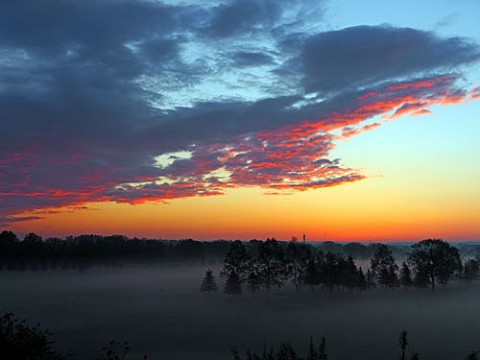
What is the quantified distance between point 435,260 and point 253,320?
5397 centimetres

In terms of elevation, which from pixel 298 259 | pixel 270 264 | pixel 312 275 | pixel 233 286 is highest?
pixel 298 259

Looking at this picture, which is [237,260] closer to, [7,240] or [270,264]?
[270,264]

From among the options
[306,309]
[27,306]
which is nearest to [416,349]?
[306,309]

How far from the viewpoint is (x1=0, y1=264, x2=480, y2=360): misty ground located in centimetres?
4903

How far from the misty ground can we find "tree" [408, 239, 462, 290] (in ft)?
13.5

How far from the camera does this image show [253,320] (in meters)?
65.3

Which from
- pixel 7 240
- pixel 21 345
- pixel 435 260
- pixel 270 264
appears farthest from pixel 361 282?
pixel 7 240

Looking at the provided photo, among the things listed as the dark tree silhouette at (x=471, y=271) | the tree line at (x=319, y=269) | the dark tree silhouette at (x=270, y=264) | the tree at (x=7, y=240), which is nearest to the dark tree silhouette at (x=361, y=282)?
the tree line at (x=319, y=269)

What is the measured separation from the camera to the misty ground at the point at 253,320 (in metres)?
49.0

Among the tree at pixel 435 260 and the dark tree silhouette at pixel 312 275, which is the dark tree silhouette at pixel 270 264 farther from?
the tree at pixel 435 260

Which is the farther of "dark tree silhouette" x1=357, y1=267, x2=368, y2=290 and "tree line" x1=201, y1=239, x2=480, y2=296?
"dark tree silhouette" x1=357, y1=267, x2=368, y2=290

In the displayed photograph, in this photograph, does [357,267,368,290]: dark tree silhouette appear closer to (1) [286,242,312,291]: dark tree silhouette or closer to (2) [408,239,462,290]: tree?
(1) [286,242,312,291]: dark tree silhouette

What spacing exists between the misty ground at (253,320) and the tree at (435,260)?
412 centimetres

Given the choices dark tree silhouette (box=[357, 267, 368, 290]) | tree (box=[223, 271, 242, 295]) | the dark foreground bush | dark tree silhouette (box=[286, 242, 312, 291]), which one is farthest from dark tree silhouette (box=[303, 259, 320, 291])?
the dark foreground bush
